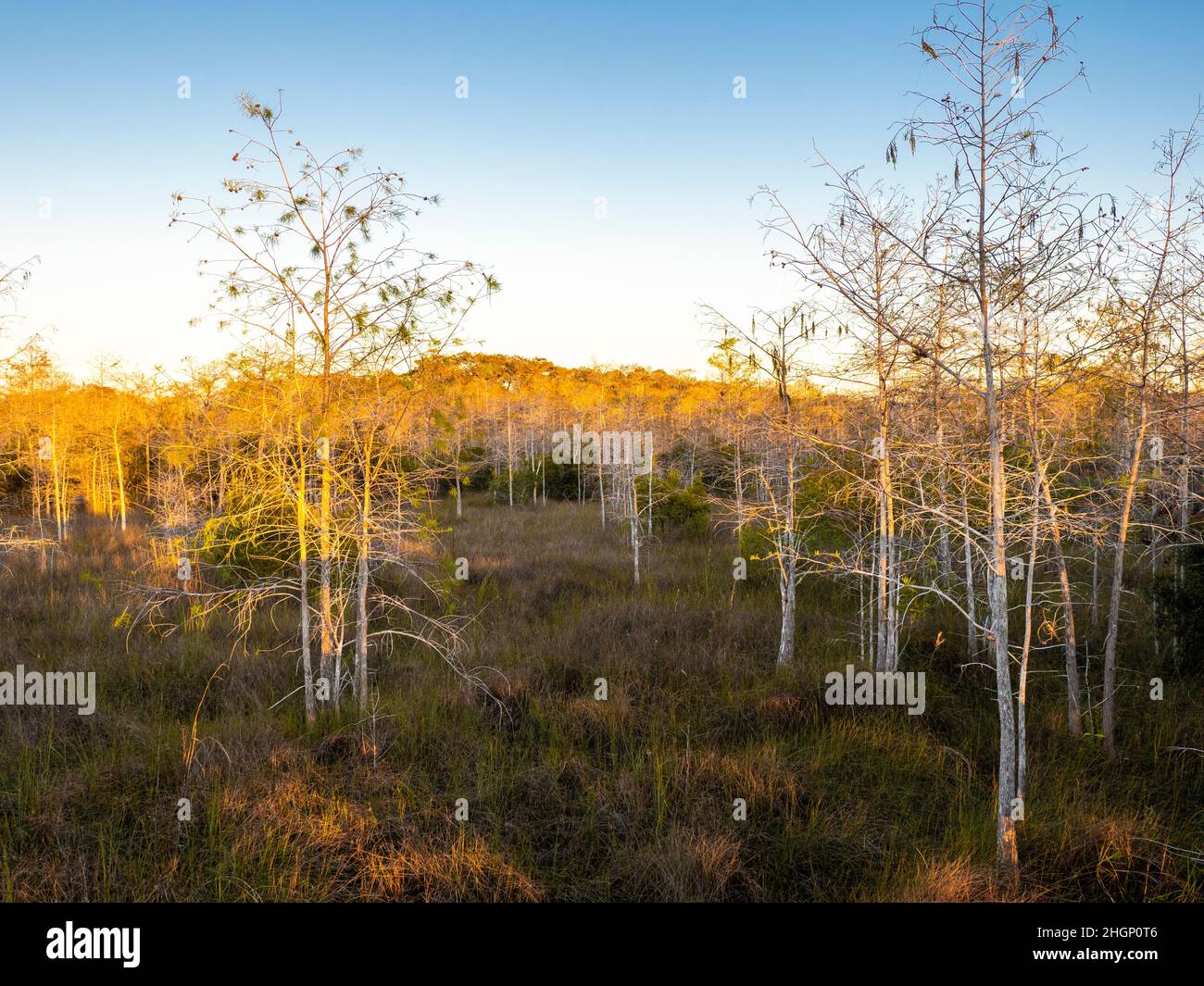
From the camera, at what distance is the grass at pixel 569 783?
4.25m

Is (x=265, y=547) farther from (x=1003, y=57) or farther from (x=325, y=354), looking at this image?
(x=1003, y=57)

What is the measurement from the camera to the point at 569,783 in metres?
5.59

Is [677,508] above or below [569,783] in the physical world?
above

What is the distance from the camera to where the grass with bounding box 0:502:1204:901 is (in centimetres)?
425

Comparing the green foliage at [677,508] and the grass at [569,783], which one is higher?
the green foliage at [677,508]

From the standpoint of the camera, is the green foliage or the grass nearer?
the grass

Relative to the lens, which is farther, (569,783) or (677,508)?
(677,508)

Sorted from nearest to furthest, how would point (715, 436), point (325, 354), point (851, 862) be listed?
point (851, 862), point (325, 354), point (715, 436)

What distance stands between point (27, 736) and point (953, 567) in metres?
15.2

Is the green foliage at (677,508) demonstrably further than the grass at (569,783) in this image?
Yes

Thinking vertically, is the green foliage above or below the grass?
above
